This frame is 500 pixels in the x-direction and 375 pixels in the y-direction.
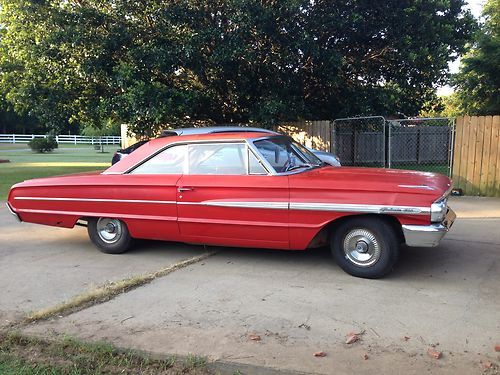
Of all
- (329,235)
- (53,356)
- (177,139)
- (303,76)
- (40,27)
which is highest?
(40,27)

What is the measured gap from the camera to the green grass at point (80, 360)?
132 inches

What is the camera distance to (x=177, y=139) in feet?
20.1

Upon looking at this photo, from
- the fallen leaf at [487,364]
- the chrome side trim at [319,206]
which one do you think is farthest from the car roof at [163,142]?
the fallen leaf at [487,364]

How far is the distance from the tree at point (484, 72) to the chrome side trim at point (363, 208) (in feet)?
61.1

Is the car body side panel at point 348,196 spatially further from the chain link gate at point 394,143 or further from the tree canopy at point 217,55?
the tree canopy at point 217,55

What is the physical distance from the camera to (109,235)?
6375 millimetres

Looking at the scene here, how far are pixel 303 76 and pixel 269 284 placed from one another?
999 cm

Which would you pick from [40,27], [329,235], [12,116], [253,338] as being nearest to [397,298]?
[329,235]

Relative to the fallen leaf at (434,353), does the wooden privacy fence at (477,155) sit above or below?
above

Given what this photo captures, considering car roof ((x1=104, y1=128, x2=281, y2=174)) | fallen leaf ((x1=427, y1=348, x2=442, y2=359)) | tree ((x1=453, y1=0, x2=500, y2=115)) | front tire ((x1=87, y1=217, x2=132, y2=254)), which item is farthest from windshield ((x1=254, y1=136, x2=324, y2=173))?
tree ((x1=453, y1=0, x2=500, y2=115))

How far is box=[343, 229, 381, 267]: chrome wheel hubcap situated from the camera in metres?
5.08

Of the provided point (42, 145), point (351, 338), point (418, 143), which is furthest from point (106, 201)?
point (42, 145)

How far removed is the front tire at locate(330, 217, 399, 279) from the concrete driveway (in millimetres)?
132

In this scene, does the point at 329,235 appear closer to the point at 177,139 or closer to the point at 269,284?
the point at 269,284
